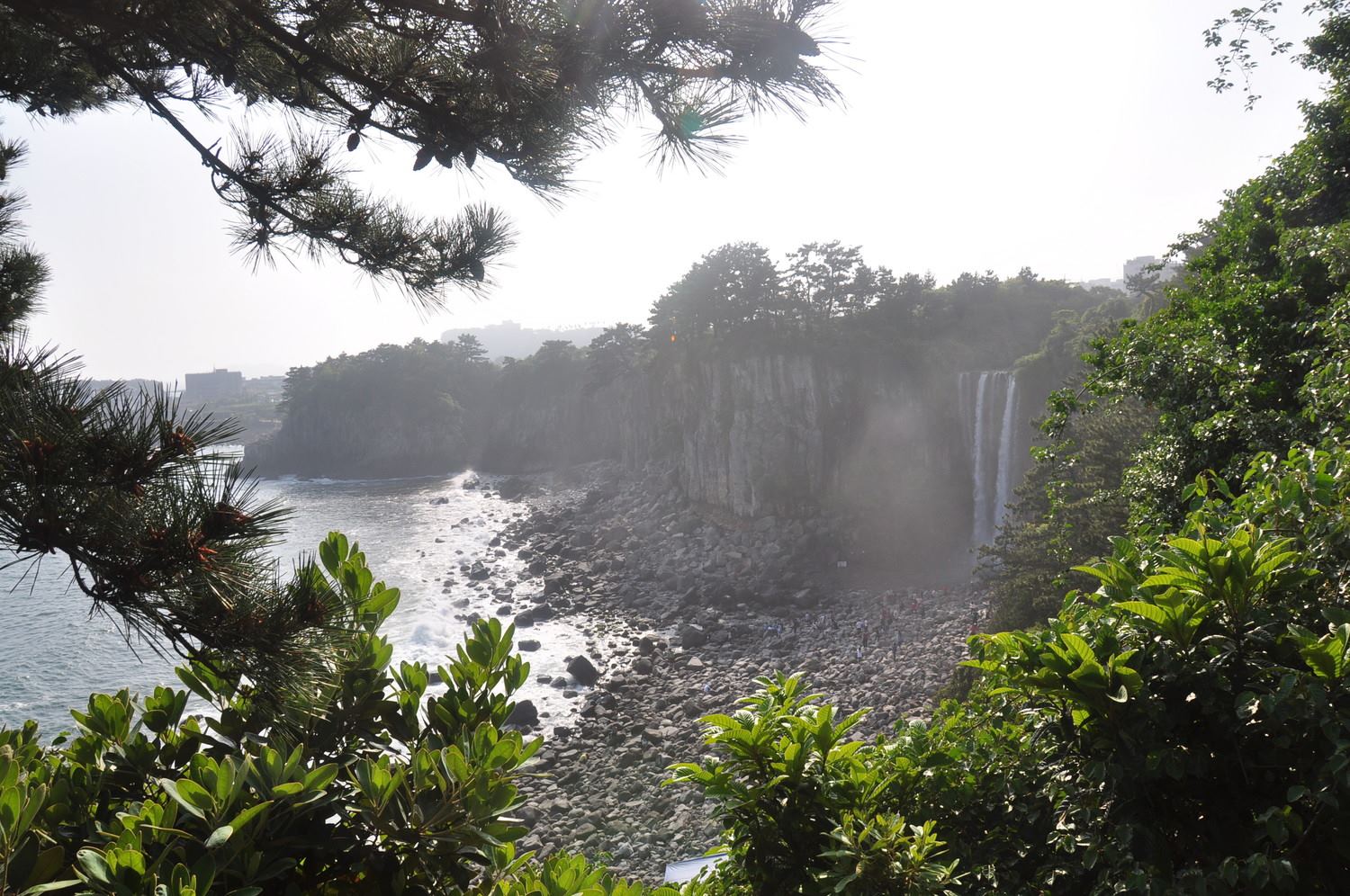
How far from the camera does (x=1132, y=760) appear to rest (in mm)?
1509

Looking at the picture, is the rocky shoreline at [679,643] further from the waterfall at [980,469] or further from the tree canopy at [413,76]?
the tree canopy at [413,76]

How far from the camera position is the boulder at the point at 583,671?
16.6m

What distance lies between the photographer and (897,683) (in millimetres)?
14242

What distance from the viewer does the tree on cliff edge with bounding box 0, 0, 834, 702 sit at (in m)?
1.77

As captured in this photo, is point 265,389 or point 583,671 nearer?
point 583,671

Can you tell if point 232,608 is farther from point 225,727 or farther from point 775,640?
point 775,640

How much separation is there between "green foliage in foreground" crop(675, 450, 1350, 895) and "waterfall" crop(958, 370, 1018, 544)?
75.5ft

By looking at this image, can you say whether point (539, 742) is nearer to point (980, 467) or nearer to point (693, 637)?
point (693, 637)

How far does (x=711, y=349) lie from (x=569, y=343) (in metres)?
25.4

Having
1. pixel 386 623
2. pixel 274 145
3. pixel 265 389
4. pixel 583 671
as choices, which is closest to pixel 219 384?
pixel 265 389

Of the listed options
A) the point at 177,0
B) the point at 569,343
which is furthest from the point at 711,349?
the point at 177,0

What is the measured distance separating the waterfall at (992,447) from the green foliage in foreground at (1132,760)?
2301cm

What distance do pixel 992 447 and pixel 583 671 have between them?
53.1 feet

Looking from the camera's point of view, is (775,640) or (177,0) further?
(775,640)
